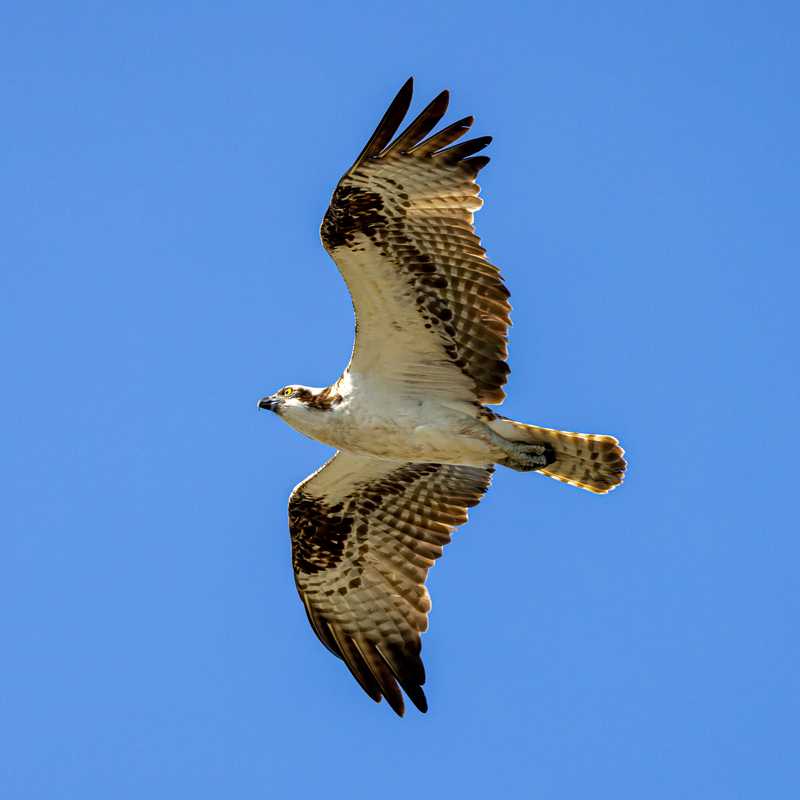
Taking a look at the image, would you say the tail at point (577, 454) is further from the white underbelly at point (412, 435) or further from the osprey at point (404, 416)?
the white underbelly at point (412, 435)

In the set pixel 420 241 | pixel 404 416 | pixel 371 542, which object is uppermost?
pixel 420 241

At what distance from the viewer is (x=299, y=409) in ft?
37.2

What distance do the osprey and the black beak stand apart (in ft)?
0.06

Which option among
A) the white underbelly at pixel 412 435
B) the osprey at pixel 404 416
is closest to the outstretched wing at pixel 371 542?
the osprey at pixel 404 416

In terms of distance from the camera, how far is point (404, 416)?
37.5ft

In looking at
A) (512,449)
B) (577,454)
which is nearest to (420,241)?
(512,449)

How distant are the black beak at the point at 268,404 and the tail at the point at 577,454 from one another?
160cm

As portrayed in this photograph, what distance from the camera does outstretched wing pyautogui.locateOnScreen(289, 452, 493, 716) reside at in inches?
479

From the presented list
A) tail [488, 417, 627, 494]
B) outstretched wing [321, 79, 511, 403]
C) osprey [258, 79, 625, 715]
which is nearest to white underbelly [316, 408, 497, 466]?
osprey [258, 79, 625, 715]

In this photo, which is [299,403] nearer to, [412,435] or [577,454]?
[412,435]

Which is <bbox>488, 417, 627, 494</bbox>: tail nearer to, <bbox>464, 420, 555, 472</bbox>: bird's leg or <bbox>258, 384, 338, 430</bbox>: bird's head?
<bbox>464, 420, 555, 472</bbox>: bird's leg

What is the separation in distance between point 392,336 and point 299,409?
2.83ft

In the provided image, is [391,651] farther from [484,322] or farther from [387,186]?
[387,186]

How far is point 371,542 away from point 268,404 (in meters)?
1.69
